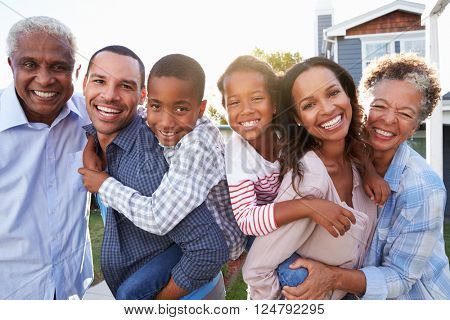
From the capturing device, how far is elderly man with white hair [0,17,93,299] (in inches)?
44.3

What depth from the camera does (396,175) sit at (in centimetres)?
104

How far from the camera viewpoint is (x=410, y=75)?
102 cm

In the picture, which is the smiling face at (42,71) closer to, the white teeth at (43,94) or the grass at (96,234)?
the white teeth at (43,94)

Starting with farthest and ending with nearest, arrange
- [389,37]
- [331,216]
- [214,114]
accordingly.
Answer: [389,37], [214,114], [331,216]

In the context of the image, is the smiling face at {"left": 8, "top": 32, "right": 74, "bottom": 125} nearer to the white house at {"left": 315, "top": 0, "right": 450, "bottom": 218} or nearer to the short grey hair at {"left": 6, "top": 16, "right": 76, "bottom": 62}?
the short grey hair at {"left": 6, "top": 16, "right": 76, "bottom": 62}

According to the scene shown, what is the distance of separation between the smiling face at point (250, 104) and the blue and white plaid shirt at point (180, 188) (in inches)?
2.9

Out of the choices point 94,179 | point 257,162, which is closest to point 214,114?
point 257,162

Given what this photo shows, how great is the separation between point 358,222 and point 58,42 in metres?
0.87

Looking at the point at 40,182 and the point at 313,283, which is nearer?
the point at 313,283

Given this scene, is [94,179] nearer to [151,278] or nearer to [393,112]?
[151,278]

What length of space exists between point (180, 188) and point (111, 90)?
0.29 m

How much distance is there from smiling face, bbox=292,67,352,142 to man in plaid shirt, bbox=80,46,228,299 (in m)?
0.33

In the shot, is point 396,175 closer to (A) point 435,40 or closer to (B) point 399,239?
(B) point 399,239

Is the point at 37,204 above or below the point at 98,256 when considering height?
above
